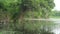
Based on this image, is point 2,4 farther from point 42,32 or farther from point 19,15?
point 42,32

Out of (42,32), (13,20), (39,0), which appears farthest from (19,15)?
(42,32)

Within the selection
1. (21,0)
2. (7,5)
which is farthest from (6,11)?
(21,0)

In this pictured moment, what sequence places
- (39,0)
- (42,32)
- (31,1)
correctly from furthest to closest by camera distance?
(39,0) < (31,1) < (42,32)

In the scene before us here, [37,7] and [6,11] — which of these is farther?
[6,11]

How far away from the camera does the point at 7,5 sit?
25391mm

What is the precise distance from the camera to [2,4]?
2475 centimetres

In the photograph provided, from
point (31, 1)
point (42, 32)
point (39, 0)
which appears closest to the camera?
point (42, 32)

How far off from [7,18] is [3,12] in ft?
3.41

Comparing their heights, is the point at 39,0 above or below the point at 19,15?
above

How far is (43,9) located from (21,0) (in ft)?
10.5

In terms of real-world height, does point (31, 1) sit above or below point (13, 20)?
above

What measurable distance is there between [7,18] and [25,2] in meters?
3.18

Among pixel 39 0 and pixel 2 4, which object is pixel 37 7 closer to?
pixel 39 0

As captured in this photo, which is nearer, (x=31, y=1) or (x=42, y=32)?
(x=42, y=32)
